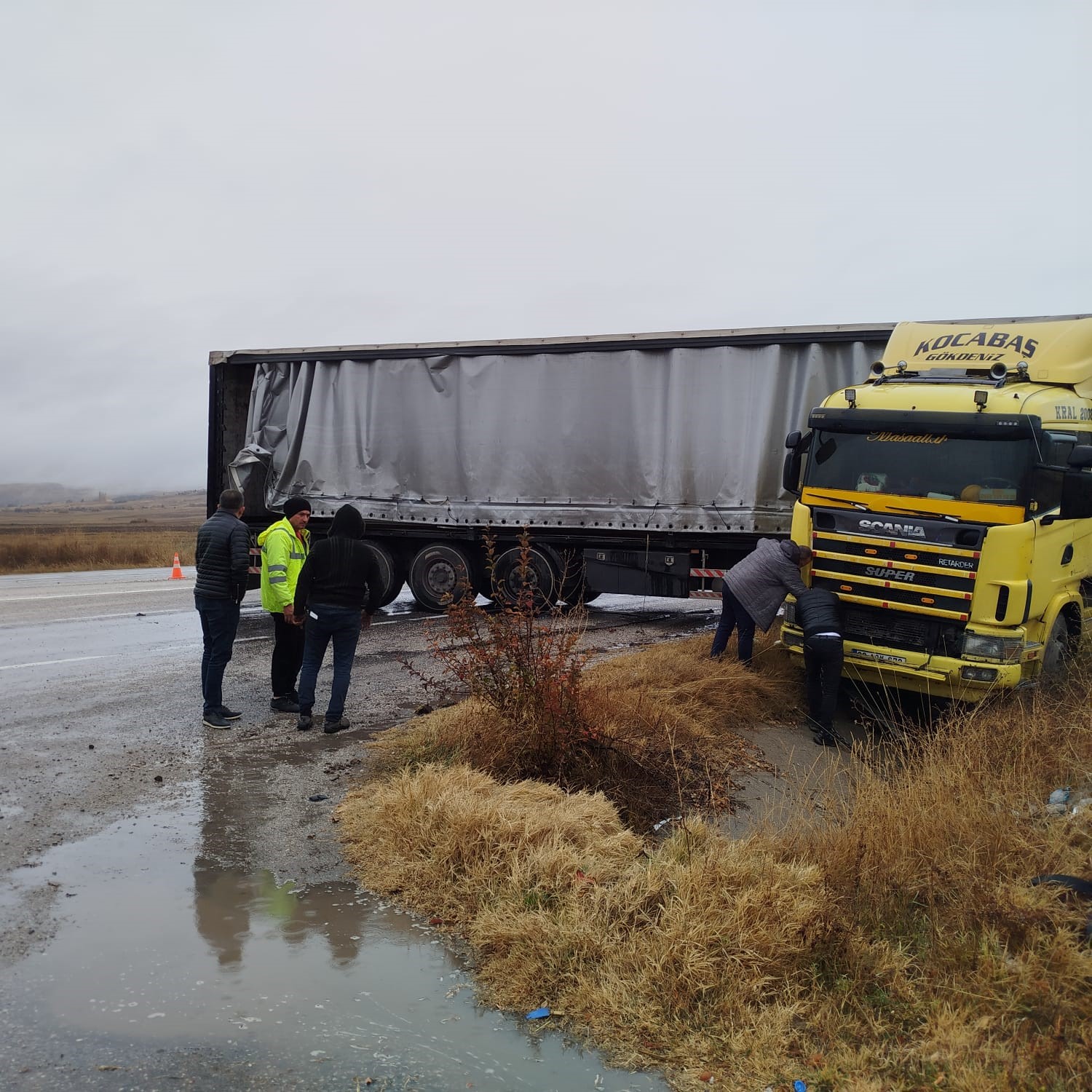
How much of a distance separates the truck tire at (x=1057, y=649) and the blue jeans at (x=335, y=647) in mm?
5263

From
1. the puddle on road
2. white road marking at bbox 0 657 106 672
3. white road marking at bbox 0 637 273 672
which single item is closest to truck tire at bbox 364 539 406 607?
white road marking at bbox 0 637 273 672

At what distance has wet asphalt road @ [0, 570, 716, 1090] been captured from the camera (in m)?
3.51

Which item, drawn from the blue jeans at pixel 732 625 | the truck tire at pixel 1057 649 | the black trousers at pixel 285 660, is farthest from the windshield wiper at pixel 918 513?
the black trousers at pixel 285 660

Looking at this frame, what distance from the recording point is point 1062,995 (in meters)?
3.57

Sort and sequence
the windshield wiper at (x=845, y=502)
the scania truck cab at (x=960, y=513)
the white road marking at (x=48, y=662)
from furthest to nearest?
the white road marking at (x=48, y=662) → the windshield wiper at (x=845, y=502) → the scania truck cab at (x=960, y=513)

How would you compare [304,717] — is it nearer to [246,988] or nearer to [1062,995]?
[246,988]

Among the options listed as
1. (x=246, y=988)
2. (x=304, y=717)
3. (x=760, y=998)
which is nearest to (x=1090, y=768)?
(x=760, y=998)

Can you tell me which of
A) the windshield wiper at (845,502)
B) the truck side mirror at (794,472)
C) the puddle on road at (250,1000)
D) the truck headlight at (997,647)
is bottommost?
the puddle on road at (250,1000)

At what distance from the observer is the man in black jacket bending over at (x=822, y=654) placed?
795cm

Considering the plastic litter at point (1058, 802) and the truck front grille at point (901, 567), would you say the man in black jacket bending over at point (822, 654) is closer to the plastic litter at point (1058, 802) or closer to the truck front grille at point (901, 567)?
the truck front grille at point (901, 567)

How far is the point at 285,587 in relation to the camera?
26.6 feet

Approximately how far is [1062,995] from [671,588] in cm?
968

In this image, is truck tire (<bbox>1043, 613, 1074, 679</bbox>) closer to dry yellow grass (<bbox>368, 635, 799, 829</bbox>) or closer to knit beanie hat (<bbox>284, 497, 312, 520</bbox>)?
dry yellow grass (<bbox>368, 635, 799, 829</bbox>)

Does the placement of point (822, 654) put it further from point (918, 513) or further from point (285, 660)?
point (285, 660)
